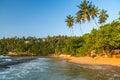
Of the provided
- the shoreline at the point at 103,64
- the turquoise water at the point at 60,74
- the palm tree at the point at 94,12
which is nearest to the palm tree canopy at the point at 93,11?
the palm tree at the point at 94,12

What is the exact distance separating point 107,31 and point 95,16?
22.7 metres

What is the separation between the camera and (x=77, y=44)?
267 feet

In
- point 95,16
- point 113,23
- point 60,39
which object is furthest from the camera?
point 60,39

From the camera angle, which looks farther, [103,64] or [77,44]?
[77,44]

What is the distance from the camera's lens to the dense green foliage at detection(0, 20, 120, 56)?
52.5 meters

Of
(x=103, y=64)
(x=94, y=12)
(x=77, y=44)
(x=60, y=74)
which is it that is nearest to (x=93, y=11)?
(x=94, y=12)

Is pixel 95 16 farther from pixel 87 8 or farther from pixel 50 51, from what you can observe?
pixel 50 51

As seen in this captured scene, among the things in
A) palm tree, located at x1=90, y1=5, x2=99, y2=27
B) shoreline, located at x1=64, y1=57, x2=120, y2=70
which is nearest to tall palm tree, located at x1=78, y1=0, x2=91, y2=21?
palm tree, located at x1=90, y1=5, x2=99, y2=27

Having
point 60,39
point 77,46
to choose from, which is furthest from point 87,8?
point 60,39

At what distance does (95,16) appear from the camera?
75.0m

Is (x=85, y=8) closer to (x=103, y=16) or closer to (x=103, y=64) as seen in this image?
(x=103, y=16)

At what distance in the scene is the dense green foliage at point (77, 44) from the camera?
172 feet

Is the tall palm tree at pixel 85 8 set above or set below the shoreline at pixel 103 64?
above

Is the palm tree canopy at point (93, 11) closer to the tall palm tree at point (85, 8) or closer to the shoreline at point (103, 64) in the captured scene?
the tall palm tree at point (85, 8)
